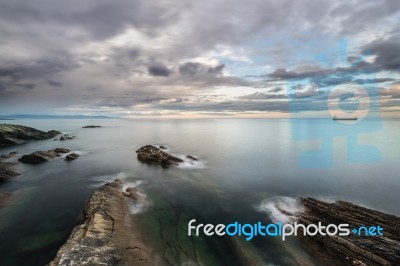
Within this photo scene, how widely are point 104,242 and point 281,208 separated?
21.8 metres

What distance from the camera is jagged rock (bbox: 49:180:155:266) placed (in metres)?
15.4

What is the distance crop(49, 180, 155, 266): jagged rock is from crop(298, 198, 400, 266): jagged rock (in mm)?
15480

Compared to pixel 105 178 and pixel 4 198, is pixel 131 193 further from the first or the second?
pixel 4 198

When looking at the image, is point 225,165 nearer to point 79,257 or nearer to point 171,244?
→ point 171,244

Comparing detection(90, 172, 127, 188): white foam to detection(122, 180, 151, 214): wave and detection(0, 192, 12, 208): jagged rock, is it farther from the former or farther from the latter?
detection(0, 192, 12, 208): jagged rock

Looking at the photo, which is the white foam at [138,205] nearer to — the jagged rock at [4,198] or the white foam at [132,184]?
the white foam at [132,184]

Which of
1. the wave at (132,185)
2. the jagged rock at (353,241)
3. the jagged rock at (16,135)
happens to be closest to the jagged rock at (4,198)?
the wave at (132,185)

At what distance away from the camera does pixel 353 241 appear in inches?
741

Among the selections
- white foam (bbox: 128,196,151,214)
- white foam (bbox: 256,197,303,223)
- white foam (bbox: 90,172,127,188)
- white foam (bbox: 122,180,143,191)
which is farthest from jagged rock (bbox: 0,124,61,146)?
white foam (bbox: 256,197,303,223)

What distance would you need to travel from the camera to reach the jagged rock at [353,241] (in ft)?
56.1

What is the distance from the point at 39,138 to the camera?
99625 millimetres

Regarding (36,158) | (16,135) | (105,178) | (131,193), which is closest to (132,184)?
(131,193)

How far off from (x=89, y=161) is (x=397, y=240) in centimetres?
6111

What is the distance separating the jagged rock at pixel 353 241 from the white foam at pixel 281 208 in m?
1.56
